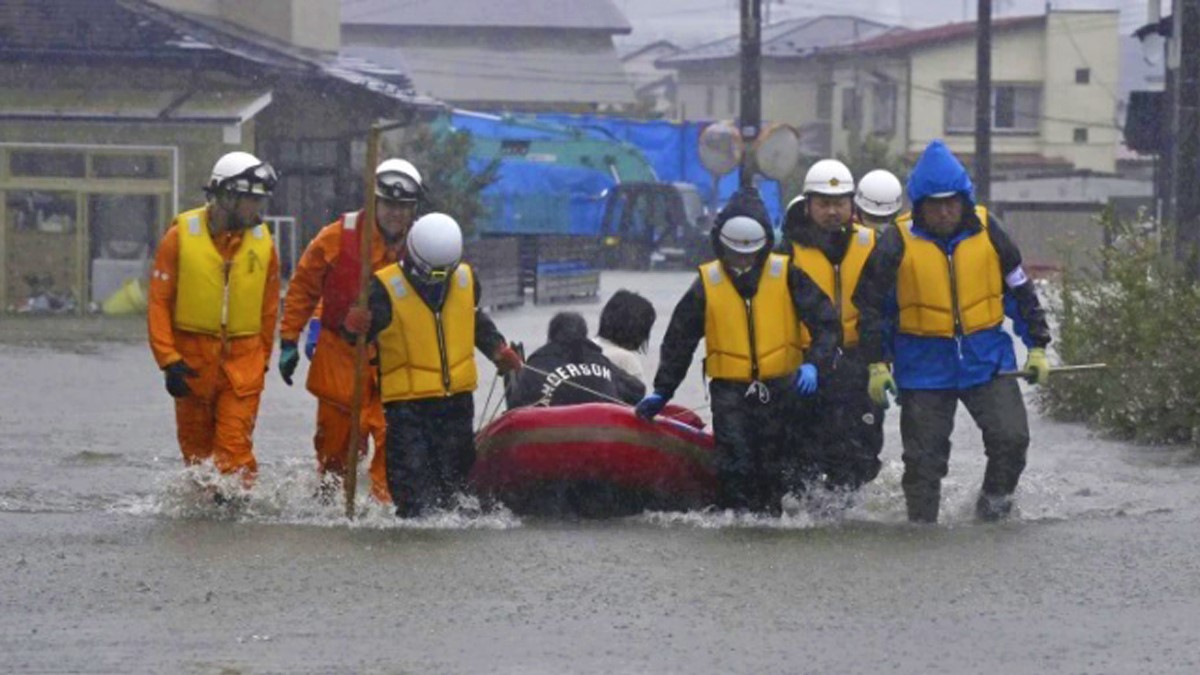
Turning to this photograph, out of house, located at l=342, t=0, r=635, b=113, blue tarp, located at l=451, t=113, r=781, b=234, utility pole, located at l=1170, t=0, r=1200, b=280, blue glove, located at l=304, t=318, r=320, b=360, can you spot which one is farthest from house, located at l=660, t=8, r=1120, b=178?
blue glove, located at l=304, t=318, r=320, b=360

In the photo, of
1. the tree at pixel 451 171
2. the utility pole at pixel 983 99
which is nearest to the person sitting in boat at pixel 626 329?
the utility pole at pixel 983 99

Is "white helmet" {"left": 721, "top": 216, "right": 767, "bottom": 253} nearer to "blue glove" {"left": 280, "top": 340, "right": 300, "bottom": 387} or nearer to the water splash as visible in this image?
the water splash

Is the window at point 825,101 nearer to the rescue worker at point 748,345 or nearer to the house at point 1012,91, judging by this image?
the house at point 1012,91

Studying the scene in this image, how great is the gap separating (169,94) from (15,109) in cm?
179

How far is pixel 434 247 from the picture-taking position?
10.5m

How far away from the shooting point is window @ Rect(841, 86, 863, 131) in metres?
64.4

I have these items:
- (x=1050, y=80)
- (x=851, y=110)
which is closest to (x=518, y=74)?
(x=851, y=110)

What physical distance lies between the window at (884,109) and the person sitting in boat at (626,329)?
50.8 m

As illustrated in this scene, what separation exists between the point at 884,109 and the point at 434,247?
54.1 m

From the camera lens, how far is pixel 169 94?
2984 cm

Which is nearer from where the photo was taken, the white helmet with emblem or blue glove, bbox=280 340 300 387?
the white helmet with emblem

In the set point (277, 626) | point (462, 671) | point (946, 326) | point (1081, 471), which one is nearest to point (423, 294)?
point (946, 326)

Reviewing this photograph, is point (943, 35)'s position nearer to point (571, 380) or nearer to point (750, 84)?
point (750, 84)

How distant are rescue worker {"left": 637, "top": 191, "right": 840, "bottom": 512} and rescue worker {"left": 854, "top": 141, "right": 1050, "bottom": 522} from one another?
318 mm
